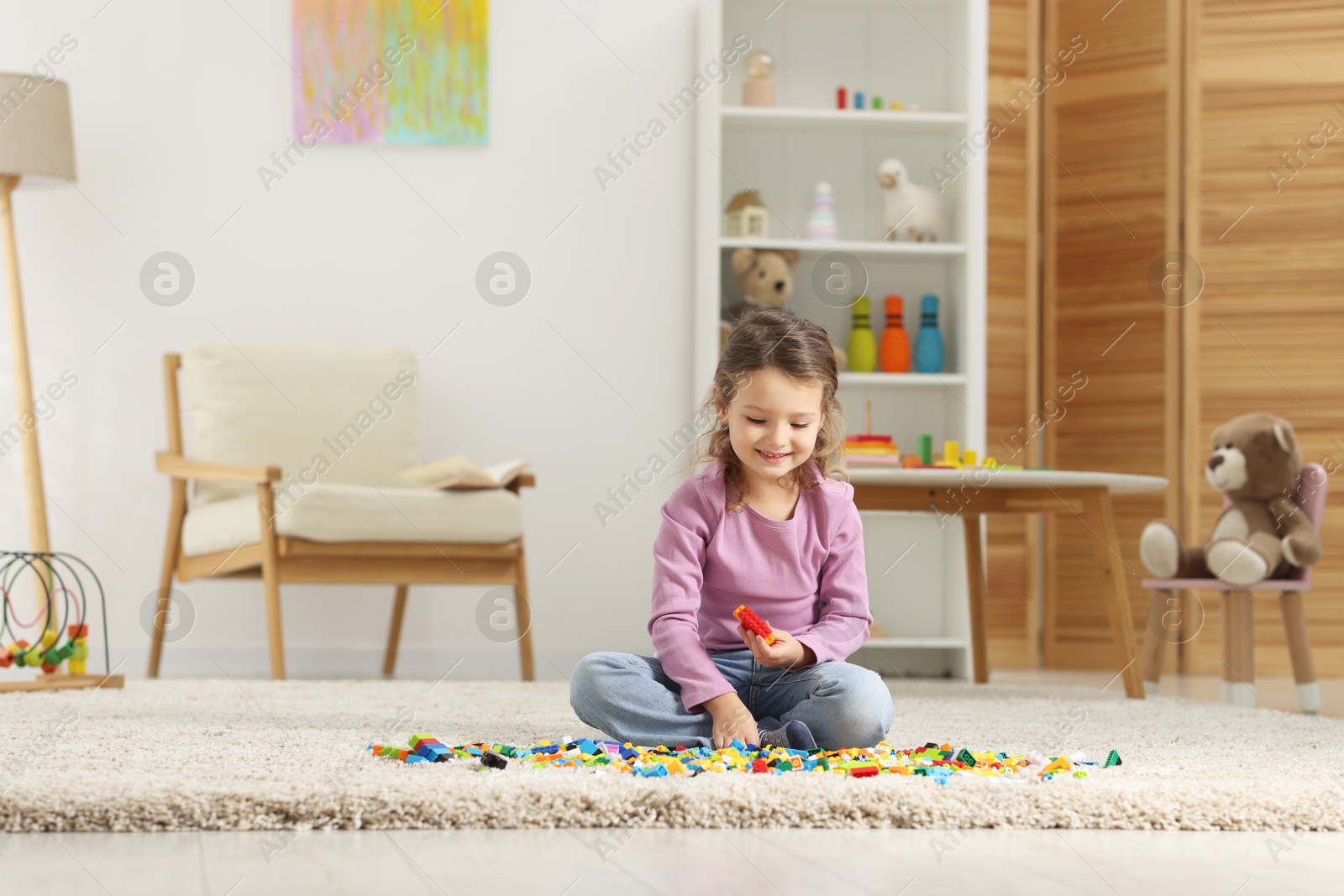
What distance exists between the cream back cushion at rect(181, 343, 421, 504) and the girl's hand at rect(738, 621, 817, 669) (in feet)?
5.77

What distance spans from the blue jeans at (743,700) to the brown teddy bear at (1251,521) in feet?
4.16

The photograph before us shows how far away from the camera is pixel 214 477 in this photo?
279cm

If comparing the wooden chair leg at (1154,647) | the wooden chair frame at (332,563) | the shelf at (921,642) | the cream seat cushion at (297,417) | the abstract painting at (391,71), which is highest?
the abstract painting at (391,71)

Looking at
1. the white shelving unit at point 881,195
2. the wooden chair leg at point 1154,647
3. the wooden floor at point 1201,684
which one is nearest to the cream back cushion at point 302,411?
the white shelving unit at point 881,195

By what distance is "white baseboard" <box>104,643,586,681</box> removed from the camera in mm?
3199

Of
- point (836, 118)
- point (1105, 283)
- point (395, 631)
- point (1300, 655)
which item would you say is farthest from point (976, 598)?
point (395, 631)

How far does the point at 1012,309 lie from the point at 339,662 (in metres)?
2.04

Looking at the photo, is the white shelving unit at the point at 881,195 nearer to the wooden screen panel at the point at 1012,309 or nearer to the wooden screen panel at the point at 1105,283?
Answer: the wooden screen panel at the point at 1012,309

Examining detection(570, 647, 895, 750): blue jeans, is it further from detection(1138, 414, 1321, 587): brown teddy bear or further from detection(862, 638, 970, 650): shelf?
detection(862, 638, 970, 650): shelf

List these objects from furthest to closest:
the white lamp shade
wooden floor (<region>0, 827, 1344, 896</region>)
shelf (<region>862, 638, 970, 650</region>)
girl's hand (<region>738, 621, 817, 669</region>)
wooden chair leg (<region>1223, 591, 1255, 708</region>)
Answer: shelf (<region>862, 638, 970, 650</region>), the white lamp shade, wooden chair leg (<region>1223, 591, 1255, 708</region>), girl's hand (<region>738, 621, 817, 669</region>), wooden floor (<region>0, 827, 1344, 896</region>)

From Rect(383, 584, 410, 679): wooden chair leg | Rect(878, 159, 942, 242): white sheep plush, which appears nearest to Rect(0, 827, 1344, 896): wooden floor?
Rect(383, 584, 410, 679): wooden chair leg

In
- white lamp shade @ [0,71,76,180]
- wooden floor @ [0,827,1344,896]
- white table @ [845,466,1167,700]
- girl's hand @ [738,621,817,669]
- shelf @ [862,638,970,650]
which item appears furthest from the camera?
shelf @ [862,638,970,650]

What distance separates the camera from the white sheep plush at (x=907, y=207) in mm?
3244

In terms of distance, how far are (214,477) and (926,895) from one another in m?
2.24
